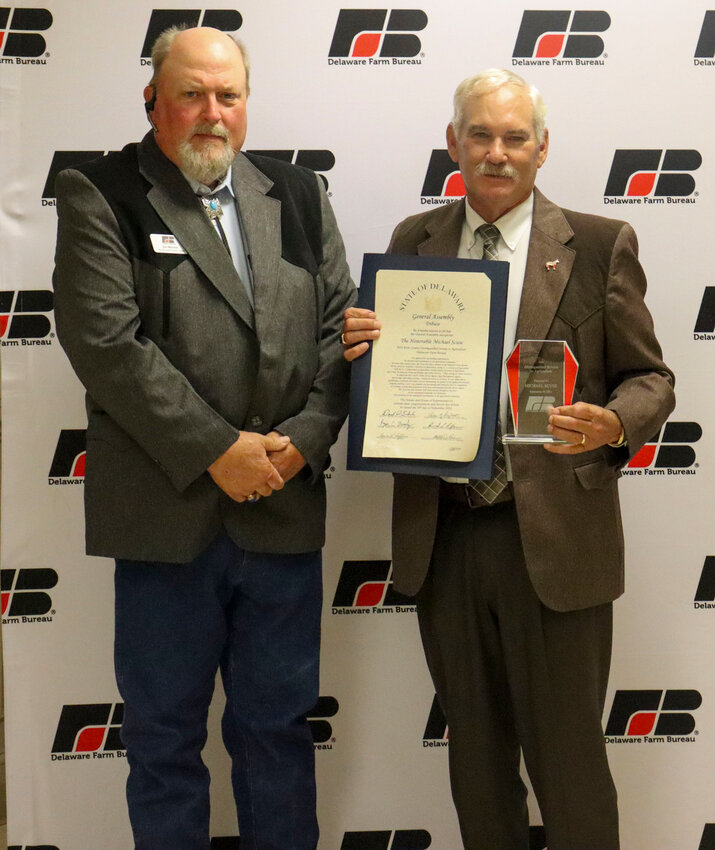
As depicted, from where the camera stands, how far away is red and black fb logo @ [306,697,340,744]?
2777 mm

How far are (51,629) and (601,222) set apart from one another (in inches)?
73.9

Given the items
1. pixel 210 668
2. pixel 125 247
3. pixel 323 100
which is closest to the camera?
pixel 125 247

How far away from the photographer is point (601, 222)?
2109mm

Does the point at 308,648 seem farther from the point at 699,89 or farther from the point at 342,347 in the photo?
the point at 699,89

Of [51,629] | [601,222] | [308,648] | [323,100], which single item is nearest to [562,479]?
[601,222]

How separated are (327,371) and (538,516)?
0.58 meters

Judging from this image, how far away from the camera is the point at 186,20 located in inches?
102

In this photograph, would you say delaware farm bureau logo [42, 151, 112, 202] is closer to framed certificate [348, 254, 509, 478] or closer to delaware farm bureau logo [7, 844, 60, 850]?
framed certificate [348, 254, 509, 478]

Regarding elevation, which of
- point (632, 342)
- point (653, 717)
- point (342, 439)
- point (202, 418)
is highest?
point (632, 342)

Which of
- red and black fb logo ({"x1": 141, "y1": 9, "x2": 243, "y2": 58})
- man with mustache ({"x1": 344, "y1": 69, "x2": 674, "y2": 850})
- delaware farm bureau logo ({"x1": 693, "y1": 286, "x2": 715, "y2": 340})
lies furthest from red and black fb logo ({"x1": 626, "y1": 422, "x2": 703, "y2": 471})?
red and black fb logo ({"x1": 141, "y1": 9, "x2": 243, "y2": 58})

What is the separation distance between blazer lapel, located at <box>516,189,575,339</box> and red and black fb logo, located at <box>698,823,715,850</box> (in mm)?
1739

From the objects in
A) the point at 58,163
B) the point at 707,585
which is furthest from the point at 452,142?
the point at 707,585

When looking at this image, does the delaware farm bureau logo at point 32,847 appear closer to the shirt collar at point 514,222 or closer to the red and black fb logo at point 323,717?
the red and black fb logo at point 323,717

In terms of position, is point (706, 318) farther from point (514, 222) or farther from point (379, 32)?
point (379, 32)
